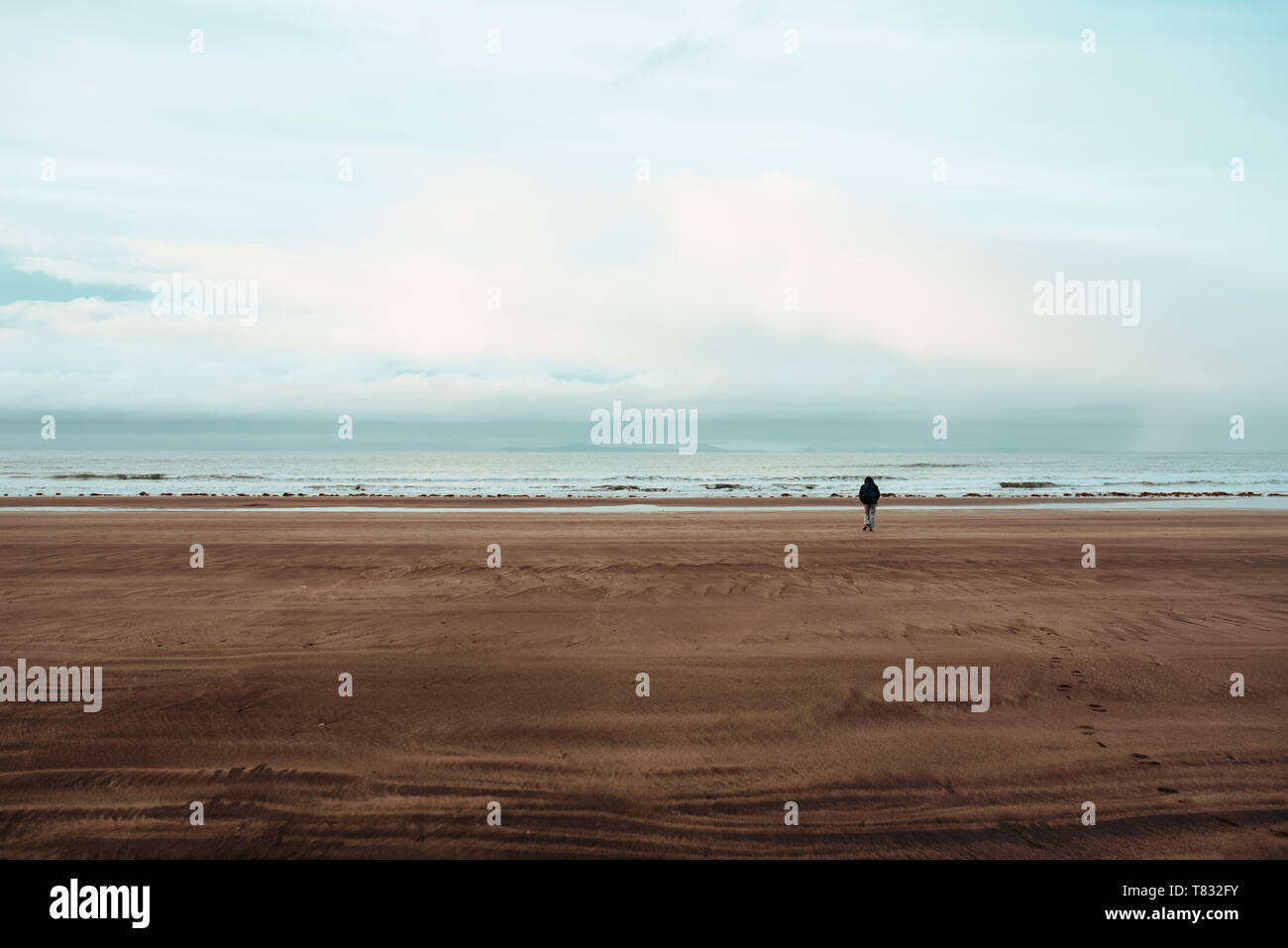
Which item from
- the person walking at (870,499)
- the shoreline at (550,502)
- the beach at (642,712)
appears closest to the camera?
the beach at (642,712)

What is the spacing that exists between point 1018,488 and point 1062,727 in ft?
174

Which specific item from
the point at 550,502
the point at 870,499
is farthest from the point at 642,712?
the point at 550,502

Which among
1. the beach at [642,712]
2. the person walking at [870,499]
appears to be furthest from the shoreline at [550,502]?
the beach at [642,712]

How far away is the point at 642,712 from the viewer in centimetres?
685

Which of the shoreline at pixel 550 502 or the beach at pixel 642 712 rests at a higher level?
the shoreline at pixel 550 502

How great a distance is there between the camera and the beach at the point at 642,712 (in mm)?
4727

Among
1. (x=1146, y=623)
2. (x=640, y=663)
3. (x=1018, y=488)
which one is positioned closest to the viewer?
(x=640, y=663)

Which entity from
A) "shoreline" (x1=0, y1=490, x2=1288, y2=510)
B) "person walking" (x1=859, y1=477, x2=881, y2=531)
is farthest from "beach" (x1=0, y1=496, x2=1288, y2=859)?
"shoreline" (x1=0, y1=490, x2=1288, y2=510)

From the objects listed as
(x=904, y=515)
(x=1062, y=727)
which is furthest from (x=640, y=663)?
(x=904, y=515)

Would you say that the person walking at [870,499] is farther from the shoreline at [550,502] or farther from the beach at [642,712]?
the shoreline at [550,502]

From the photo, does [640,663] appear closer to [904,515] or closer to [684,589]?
[684,589]

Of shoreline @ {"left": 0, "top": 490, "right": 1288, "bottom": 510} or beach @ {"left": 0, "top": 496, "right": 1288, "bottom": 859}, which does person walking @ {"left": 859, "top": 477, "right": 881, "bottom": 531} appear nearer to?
beach @ {"left": 0, "top": 496, "right": 1288, "bottom": 859}

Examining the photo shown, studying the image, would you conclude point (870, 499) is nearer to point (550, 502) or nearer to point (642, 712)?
point (642, 712)
